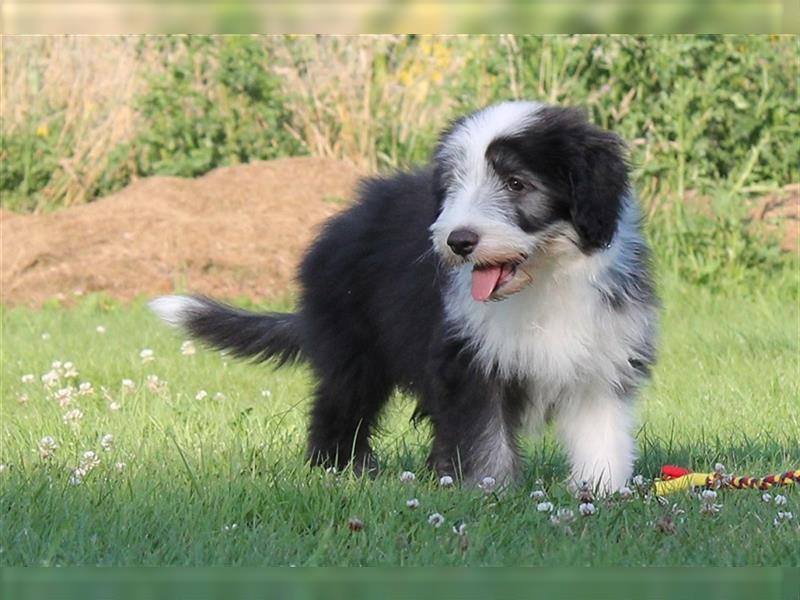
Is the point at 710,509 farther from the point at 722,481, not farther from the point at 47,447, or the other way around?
the point at 47,447

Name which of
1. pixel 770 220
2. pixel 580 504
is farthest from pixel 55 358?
pixel 770 220

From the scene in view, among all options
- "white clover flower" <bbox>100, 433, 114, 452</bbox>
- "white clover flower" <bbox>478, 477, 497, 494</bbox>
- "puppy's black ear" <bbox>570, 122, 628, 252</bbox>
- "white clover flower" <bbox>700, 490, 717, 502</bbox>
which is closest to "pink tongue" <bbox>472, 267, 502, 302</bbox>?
"puppy's black ear" <bbox>570, 122, 628, 252</bbox>

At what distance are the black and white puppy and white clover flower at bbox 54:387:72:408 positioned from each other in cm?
196

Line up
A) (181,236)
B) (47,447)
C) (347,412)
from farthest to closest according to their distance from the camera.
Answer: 1. (181,236)
2. (347,412)
3. (47,447)

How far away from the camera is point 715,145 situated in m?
9.95

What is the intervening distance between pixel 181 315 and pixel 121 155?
635 centimetres

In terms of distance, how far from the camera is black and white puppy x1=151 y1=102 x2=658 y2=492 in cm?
412

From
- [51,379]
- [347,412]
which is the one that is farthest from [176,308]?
[51,379]

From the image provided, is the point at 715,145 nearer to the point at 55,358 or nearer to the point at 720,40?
the point at 720,40

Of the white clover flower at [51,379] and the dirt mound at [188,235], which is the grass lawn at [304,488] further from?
the dirt mound at [188,235]

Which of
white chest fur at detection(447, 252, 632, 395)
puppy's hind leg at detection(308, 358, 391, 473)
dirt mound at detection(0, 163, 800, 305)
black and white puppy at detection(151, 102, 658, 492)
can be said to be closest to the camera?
black and white puppy at detection(151, 102, 658, 492)

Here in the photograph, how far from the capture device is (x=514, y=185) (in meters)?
4.14

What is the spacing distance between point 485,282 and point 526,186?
341 mm

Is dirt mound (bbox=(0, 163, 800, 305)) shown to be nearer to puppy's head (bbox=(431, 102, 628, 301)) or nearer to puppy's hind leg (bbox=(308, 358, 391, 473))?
puppy's hind leg (bbox=(308, 358, 391, 473))
